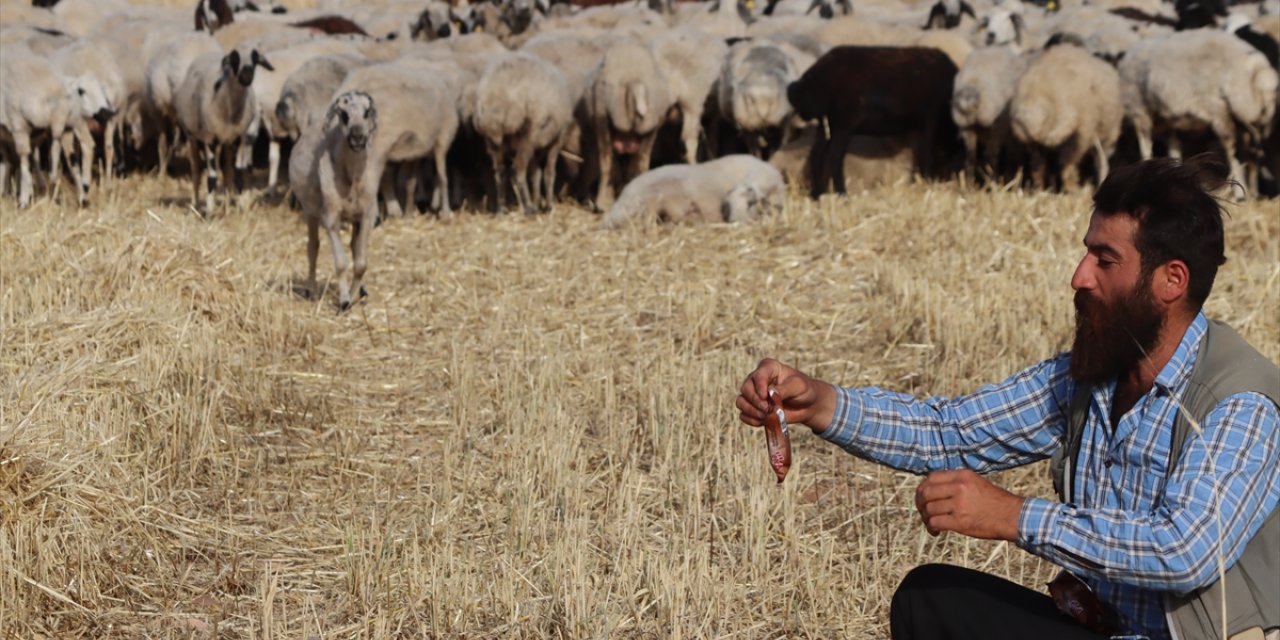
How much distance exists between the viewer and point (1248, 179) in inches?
501

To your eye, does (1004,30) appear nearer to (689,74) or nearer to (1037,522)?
(689,74)

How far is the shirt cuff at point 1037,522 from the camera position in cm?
310

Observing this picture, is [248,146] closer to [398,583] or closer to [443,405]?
[443,405]

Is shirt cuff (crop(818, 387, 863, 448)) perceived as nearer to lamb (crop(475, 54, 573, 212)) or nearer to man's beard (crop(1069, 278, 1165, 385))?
man's beard (crop(1069, 278, 1165, 385))

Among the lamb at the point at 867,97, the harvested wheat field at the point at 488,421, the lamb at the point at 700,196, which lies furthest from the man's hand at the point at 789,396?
the lamb at the point at 867,97

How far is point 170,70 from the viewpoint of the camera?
1472 cm

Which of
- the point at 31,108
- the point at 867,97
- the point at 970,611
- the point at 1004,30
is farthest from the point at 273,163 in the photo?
the point at 970,611

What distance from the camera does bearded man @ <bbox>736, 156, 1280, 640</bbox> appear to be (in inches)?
120

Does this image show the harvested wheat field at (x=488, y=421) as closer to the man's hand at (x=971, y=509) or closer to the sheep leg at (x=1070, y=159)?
the man's hand at (x=971, y=509)

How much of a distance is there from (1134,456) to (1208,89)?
9909mm

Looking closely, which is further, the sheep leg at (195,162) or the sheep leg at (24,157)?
the sheep leg at (195,162)

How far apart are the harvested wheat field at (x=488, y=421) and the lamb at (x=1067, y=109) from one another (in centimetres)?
181

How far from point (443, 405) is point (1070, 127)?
7348 mm

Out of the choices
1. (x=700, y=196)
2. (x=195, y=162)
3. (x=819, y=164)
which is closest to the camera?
(x=700, y=196)
